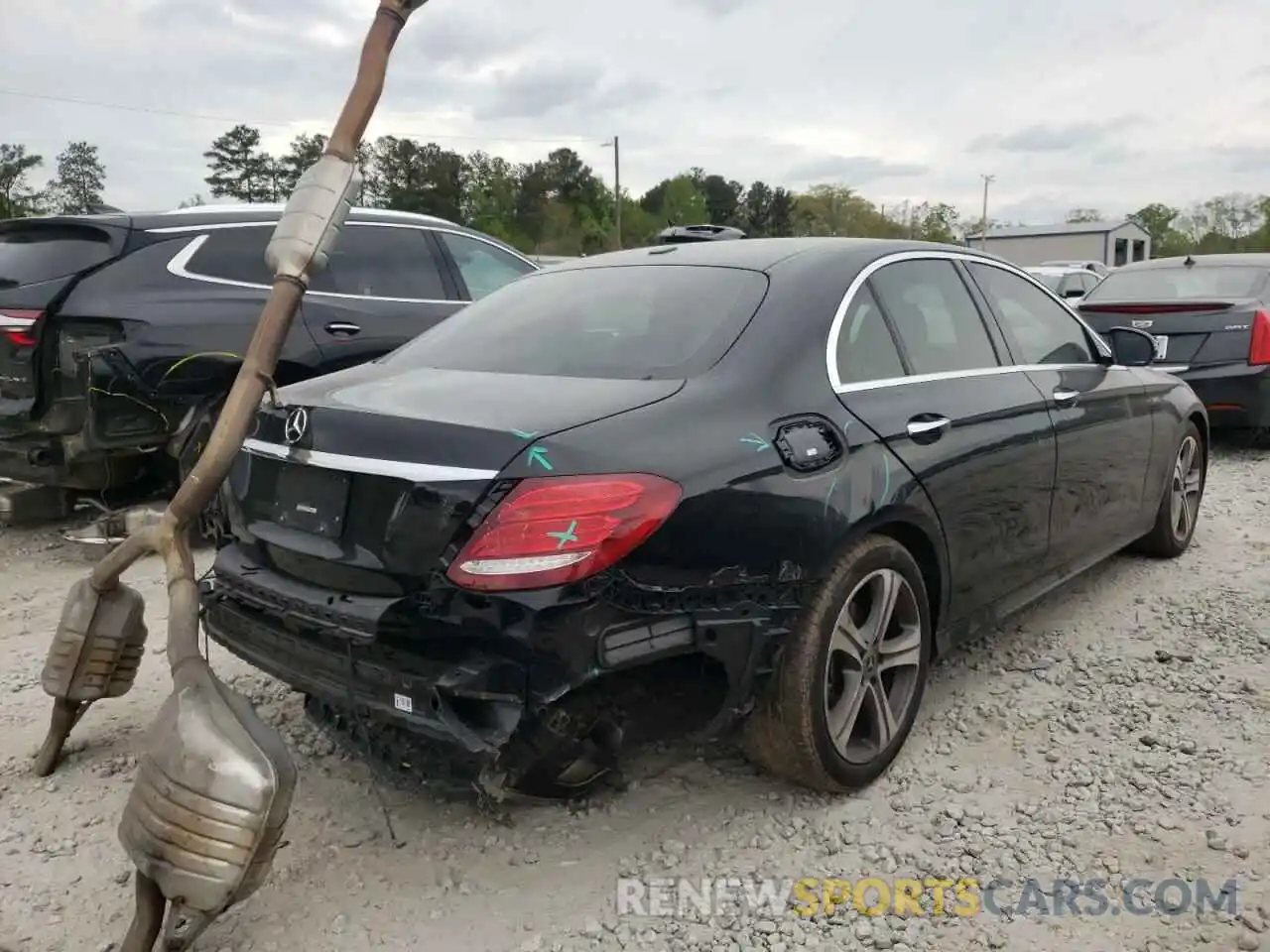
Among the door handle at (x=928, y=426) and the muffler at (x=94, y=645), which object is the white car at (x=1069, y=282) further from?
the muffler at (x=94, y=645)

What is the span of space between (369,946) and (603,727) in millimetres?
707

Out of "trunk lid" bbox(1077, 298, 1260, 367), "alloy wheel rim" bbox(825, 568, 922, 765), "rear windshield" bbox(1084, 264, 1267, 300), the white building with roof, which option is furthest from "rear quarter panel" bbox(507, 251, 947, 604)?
the white building with roof

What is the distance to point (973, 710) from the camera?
3467 millimetres

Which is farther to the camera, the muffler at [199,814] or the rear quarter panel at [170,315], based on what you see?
the rear quarter panel at [170,315]

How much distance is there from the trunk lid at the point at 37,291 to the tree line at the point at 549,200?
40.5 metres

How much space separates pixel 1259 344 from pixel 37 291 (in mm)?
7597

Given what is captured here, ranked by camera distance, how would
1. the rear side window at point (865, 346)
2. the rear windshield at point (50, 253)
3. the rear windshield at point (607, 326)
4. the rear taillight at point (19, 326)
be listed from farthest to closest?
1. the rear windshield at point (50, 253)
2. the rear taillight at point (19, 326)
3. the rear side window at point (865, 346)
4. the rear windshield at point (607, 326)

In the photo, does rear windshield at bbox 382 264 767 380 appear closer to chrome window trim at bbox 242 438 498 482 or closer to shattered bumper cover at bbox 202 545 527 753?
chrome window trim at bbox 242 438 498 482

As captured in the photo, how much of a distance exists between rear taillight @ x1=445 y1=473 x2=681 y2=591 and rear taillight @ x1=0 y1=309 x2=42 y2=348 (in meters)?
3.59

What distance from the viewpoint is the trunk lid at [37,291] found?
15.7 feet

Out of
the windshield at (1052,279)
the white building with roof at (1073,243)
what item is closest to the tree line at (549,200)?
the white building with roof at (1073,243)

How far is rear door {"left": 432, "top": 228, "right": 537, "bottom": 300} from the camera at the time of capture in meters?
6.43

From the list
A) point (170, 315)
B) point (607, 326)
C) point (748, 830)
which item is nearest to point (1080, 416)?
point (607, 326)

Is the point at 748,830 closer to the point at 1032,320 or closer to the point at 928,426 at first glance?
the point at 928,426
